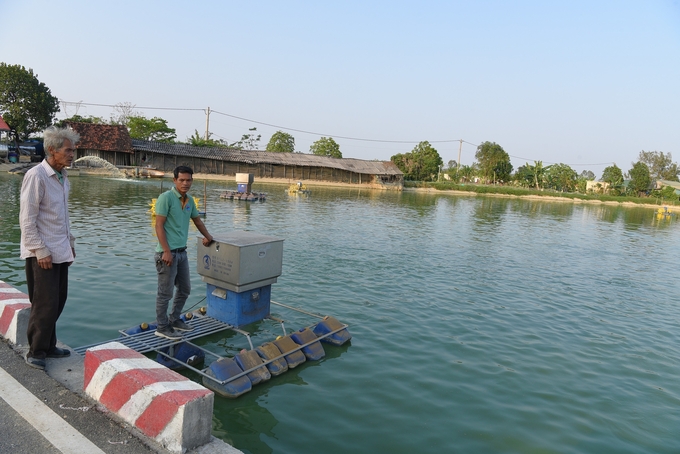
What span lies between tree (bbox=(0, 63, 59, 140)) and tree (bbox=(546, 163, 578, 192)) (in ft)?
229

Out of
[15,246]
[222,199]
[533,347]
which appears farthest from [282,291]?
[222,199]

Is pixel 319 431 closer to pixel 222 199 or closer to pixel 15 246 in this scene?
pixel 15 246

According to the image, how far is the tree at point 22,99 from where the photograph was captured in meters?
39.8

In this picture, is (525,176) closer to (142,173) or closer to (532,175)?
(532,175)

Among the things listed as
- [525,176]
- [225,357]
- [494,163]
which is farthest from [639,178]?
[225,357]

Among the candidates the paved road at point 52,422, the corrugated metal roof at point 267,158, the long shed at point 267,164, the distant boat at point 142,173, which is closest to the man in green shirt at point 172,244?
the paved road at point 52,422

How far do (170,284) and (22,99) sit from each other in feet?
147

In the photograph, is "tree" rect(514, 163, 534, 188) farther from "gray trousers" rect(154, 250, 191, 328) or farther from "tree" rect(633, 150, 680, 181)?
"gray trousers" rect(154, 250, 191, 328)

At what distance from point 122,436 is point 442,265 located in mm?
11072

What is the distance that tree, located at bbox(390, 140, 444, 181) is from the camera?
6944cm

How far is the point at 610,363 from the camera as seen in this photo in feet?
23.2

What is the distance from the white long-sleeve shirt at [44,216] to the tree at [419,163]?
65.5m

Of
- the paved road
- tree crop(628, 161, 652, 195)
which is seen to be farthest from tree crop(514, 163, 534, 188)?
the paved road

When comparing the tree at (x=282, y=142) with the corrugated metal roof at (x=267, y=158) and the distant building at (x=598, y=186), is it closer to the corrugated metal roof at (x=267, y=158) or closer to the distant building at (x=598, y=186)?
the corrugated metal roof at (x=267, y=158)
